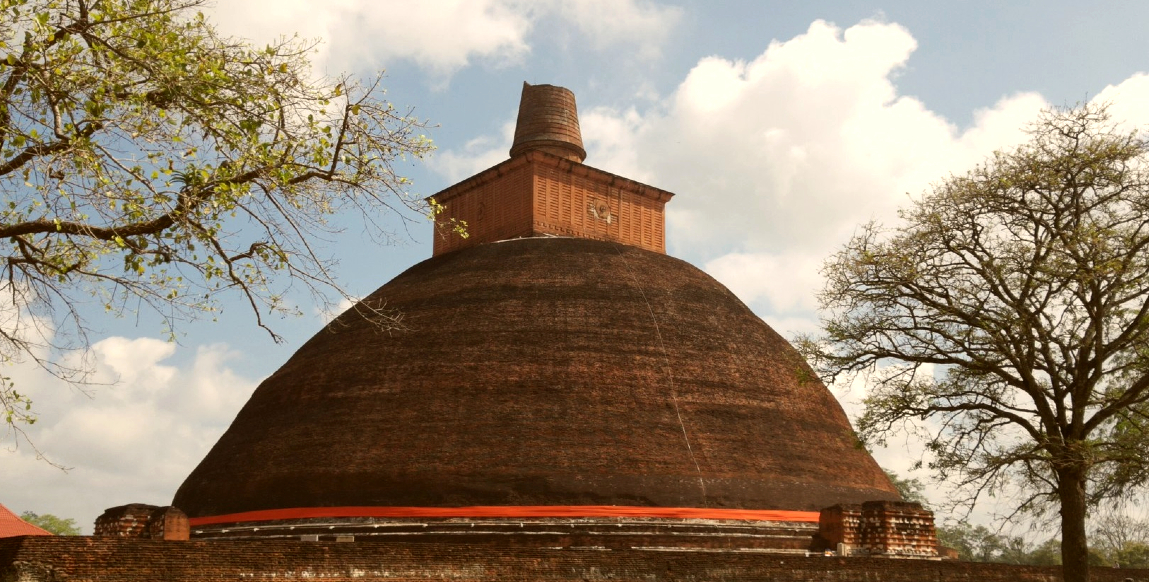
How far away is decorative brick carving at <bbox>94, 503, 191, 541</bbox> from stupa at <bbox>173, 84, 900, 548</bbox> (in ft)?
1.36

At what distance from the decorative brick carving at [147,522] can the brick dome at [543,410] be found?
655mm

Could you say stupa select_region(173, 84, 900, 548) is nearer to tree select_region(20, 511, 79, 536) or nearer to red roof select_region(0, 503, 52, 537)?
red roof select_region(0, 503, 52, 537)

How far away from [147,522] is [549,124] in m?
12.1

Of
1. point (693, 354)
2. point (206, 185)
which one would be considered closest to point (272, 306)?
point (206, 185)

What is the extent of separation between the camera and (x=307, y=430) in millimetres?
15508

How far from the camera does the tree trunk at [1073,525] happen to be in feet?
34.9

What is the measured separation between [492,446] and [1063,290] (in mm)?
7834

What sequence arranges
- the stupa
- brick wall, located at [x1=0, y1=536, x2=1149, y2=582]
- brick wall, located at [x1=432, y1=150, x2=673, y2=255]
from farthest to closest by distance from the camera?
brick wall, located at [x1=432, y1=150, x2=673, y2=255]
the stupa
brick wall, located at [x1=0, y1=536, x2=1149, y2=582]

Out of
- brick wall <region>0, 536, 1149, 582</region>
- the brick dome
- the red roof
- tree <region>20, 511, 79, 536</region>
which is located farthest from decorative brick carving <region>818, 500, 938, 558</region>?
tree <region>20, 511, 79, 536</region>

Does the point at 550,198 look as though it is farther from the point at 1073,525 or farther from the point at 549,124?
the point at 1073,525

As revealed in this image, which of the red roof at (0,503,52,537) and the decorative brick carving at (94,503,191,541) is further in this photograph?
the red roof at (0,503,52,537)

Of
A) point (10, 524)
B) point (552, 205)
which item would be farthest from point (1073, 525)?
point (10, 524)

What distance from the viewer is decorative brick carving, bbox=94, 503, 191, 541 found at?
48.6 ft

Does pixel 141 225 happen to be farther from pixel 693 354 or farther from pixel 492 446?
pixel 693 354
